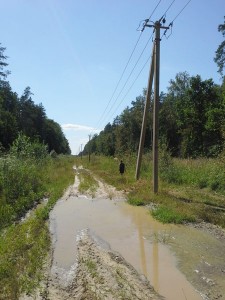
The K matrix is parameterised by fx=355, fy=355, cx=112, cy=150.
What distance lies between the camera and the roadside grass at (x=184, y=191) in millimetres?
12756

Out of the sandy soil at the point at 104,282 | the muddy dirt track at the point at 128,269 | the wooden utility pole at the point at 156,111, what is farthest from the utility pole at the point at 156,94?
the sandy soil at the point at 104,282

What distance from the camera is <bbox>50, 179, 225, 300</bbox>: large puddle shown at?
7.14 m

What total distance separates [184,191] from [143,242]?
10.2 m

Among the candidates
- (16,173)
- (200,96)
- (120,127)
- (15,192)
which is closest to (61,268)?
(15,192)

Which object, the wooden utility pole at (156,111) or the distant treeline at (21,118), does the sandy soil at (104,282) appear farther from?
the distant treeline at (21,118)

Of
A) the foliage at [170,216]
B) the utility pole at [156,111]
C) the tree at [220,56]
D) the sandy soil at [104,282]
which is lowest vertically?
the sandy soil at [104,282]

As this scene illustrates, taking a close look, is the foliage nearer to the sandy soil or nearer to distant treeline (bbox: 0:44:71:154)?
the sandy soil

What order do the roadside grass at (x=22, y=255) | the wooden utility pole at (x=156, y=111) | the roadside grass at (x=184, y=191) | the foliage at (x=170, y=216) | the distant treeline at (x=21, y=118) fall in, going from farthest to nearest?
the distant treeline at (x=21, y=118), the wooden utility pole at (x=156, y=111), the roadside grass at (x=184, y=191), the foliage at (x=170, y=216), the roadside grass at (x=22, y=255)

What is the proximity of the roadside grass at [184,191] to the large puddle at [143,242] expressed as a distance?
1.01 m

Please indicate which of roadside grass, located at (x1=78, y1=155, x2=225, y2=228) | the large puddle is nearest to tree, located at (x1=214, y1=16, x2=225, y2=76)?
roadside grass, located at (x1=78, y1=155, x2=225, y2=228)

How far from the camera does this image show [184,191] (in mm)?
19469

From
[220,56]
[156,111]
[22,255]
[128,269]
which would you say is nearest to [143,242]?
[128,269]

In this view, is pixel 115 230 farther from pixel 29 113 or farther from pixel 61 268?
pixel 29 113

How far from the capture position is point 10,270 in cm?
679
